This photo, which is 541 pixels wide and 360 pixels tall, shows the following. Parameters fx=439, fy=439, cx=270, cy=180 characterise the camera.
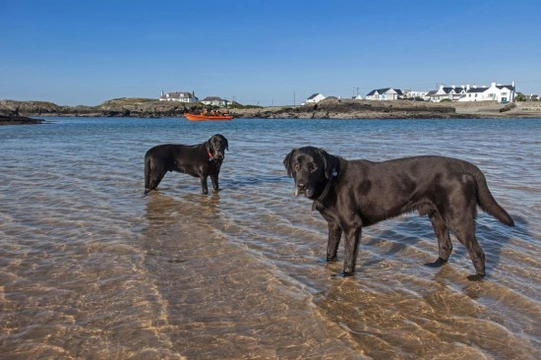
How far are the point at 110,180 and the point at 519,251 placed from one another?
9968 mm

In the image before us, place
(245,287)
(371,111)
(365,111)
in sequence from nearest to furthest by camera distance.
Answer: (245,287) → (371,111) → (365,111)

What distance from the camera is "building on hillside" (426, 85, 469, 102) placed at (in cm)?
15500

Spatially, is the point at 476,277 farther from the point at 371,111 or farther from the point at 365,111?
the point at 365,111

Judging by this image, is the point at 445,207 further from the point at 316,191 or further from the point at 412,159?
the point at 316,191

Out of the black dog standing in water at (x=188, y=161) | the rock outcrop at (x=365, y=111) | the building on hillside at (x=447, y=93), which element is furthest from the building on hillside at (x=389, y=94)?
the black dog standing in water at (x=188, y=161)

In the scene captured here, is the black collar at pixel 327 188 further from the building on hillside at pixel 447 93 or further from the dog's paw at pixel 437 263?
the building on hillside at pixel 447 93

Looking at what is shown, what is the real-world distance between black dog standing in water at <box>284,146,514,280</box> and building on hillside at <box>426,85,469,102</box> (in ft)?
532

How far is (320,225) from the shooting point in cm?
755

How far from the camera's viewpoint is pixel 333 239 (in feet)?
18.9

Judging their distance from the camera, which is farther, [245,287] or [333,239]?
[333,239]

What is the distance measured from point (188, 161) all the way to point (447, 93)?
539 ft

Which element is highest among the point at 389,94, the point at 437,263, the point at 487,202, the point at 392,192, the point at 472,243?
the point at 389,94

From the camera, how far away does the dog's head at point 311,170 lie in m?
5.15

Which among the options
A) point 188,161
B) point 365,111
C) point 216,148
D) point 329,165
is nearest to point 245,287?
point 329,165
